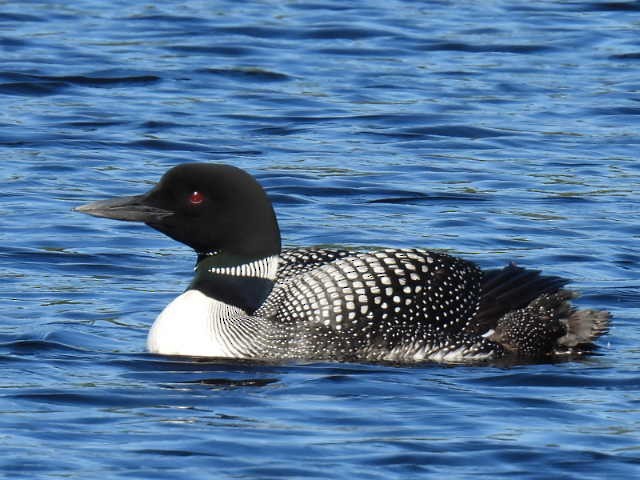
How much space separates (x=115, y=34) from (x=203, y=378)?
28.2 feet

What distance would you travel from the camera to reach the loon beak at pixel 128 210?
8.12m

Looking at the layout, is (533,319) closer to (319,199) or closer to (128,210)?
(128,210)

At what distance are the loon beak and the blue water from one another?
595 millimetres

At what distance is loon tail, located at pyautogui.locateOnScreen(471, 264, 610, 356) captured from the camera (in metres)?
8.45

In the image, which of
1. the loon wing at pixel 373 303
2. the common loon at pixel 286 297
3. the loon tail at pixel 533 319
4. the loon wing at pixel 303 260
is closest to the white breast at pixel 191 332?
the common loon at pixel 286 297

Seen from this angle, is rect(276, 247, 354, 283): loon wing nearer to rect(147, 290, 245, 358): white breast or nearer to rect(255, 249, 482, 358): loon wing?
rect(255, 249, 482, 358): loon wing

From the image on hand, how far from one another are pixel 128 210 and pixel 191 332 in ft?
1.95

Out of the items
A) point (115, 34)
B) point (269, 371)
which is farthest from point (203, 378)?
point (115, 34)

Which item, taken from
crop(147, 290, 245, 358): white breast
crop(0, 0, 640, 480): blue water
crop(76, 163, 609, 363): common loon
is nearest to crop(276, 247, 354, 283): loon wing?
crop(76, 163, 609, 363): common loon

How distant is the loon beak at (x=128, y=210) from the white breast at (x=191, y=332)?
389 millimetres

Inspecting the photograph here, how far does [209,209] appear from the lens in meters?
8.16

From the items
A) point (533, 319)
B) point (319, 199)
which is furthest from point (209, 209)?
point (319, 199)

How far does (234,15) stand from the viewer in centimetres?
1677

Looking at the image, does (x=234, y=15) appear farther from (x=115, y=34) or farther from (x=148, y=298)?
(x=148, y=298)
